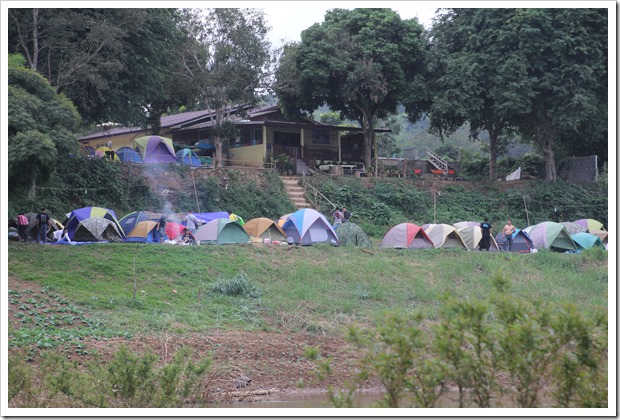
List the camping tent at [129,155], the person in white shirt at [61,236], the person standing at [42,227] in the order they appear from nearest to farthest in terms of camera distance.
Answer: the person standing at [42,227] → the person in white shirt at [61,236] → the camping tent at [129,155]

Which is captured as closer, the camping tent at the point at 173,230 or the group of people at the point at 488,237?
the camping tent at the point at 173,230

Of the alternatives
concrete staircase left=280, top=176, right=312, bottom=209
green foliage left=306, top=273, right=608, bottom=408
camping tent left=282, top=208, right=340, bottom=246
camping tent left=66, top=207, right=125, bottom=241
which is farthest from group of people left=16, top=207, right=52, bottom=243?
green foliage left=306, top=273, right=608, bottom=408

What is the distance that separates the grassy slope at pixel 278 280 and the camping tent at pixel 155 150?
1087 cm

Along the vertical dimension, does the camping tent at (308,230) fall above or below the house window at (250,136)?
below

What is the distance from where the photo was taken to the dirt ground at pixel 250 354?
13.0 metres

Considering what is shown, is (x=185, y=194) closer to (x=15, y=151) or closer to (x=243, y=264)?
(x=243, y=264)

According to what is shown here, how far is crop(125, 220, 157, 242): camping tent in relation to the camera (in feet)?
72.8

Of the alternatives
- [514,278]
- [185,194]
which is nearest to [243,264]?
[514,278]

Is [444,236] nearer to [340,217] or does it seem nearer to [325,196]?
[340,217]

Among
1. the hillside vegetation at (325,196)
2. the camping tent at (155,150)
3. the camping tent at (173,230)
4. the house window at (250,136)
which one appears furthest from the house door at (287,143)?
the camping tent at (173,230)

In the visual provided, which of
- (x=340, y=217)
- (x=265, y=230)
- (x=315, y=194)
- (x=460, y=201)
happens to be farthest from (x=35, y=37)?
(x=460, y=201)

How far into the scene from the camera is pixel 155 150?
31.0m

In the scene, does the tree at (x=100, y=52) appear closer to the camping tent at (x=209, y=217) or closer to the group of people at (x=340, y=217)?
the camping tent at (x=209, y=217)

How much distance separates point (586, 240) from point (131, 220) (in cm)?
1388
